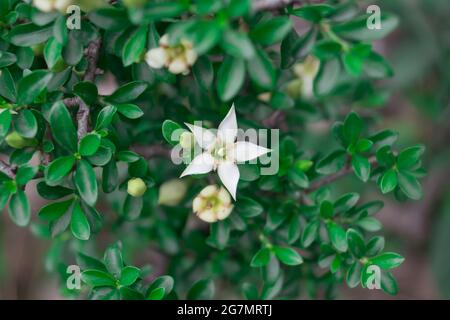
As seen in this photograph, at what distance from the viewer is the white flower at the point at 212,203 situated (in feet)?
2.60

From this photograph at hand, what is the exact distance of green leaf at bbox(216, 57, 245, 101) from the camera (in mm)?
638

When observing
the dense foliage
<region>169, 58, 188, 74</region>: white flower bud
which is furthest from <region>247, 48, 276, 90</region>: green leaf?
<region>169, 58, 188, 74</region>: white flower bud

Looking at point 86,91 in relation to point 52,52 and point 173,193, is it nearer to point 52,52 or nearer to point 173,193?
point 52,52

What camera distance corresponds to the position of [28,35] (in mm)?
741

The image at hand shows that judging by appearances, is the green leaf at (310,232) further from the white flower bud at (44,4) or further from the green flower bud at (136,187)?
the white flower bud at (44,4)

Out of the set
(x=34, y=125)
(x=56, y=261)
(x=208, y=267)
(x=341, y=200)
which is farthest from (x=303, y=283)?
(x=34, y=125)

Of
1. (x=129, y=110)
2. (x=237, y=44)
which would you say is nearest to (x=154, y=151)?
(x=129, y=110)

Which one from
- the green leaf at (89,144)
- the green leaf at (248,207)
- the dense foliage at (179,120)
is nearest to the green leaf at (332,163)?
the dense foliage at (179,120)

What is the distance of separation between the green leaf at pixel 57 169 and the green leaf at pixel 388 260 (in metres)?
0.43

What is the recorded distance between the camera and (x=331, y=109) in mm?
1180
